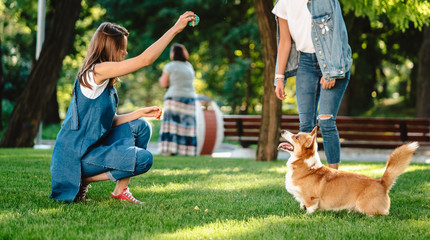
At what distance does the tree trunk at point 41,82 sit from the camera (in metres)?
11.1

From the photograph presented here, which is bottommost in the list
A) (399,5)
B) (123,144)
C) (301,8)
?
(123,144)

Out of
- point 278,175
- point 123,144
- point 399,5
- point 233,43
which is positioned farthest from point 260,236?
point 233,43

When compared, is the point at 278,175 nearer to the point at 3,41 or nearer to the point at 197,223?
the point at 197,223

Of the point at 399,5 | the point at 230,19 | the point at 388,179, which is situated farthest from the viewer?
the point at 230,19

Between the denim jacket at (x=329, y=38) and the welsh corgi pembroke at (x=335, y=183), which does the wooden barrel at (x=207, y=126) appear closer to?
the denim jacket at (x=329, y=38)

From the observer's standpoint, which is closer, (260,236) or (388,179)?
(260,236)

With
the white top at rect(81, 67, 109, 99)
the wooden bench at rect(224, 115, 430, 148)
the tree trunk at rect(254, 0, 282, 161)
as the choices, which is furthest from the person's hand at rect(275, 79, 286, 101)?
the wooden bench at rect(224, 115, 430, 148)

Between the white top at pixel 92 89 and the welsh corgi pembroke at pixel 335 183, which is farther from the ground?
the white top at pixel 92 89

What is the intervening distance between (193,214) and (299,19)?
2.19 meters

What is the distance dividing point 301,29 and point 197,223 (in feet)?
7.44

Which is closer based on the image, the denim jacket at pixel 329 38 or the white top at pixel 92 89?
the white top at pixel 92 89

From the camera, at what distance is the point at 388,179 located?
151 inches

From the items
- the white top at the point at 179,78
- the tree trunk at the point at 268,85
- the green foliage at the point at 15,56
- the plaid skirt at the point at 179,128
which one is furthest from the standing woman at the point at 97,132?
the green foliage at the point at 15,56

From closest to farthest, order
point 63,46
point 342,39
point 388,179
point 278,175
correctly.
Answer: point 388,179 → point 342,39 → point 278,175 → point 63,46
